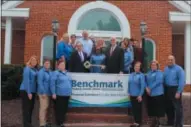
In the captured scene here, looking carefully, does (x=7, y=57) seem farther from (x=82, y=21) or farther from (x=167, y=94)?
(x=167, y=94)

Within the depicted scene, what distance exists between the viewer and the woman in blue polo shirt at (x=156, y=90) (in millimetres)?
10688

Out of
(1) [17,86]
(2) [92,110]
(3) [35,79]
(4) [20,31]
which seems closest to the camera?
(3) [35,79]

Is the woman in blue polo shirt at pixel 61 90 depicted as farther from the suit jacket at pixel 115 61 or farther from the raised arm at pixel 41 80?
the suit jacket at pixel 115 61

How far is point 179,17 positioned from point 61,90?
8166 mm

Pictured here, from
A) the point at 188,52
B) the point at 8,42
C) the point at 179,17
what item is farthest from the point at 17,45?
the point at 188,52

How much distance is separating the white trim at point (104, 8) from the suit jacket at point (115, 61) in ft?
19.0

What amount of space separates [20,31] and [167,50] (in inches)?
255

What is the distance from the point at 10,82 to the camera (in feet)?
47.0

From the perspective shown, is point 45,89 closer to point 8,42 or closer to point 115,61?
point 115,61

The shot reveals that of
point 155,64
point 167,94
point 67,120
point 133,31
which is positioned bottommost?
point 67,120

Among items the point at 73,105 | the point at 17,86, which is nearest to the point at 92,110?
A: the point at 73,105

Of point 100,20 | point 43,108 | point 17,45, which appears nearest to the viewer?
point 43,108

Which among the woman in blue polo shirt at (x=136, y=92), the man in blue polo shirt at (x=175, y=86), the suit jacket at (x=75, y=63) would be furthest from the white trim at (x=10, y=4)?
the man in blue polo shirt at (x=175, y=86)

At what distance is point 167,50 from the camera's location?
17250 mm
